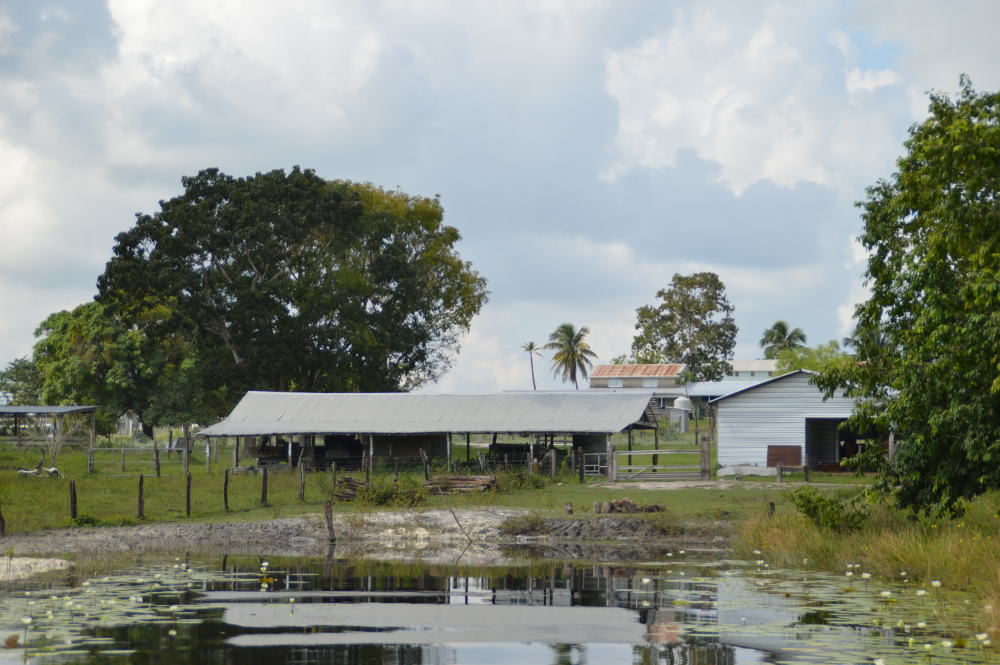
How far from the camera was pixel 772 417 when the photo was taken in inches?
1858


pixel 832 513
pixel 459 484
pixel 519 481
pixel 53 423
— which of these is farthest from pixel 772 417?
pixel 53 423

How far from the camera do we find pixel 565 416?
50.3 meters

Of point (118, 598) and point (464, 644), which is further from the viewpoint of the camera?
point (118, 598)

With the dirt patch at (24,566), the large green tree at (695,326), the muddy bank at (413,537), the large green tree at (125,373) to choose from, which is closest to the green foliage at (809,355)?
the large green tree at (695,326)

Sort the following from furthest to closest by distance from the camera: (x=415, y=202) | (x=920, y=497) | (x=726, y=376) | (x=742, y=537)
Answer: (x=726, y=376) < (x=415, y=202) < (x=742, y=537) < (x=920, y=497)

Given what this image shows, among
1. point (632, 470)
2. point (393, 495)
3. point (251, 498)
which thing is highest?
point (632, 470)

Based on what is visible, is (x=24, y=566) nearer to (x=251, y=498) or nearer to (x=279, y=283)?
(x=251, y=498)

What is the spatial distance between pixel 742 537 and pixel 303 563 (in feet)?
31.7

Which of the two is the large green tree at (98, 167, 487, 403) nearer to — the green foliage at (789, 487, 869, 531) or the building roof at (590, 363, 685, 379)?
the building roof at (590, 363, 685, 379)

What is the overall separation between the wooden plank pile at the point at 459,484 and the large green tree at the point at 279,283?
26.1 meters

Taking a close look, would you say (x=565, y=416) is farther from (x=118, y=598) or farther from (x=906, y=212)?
(x=118, y=598)

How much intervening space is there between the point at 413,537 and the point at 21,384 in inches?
2784

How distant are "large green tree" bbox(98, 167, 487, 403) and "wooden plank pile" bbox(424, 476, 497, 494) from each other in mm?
26108

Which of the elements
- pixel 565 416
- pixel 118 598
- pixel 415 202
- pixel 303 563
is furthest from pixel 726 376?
pixel 118 598
